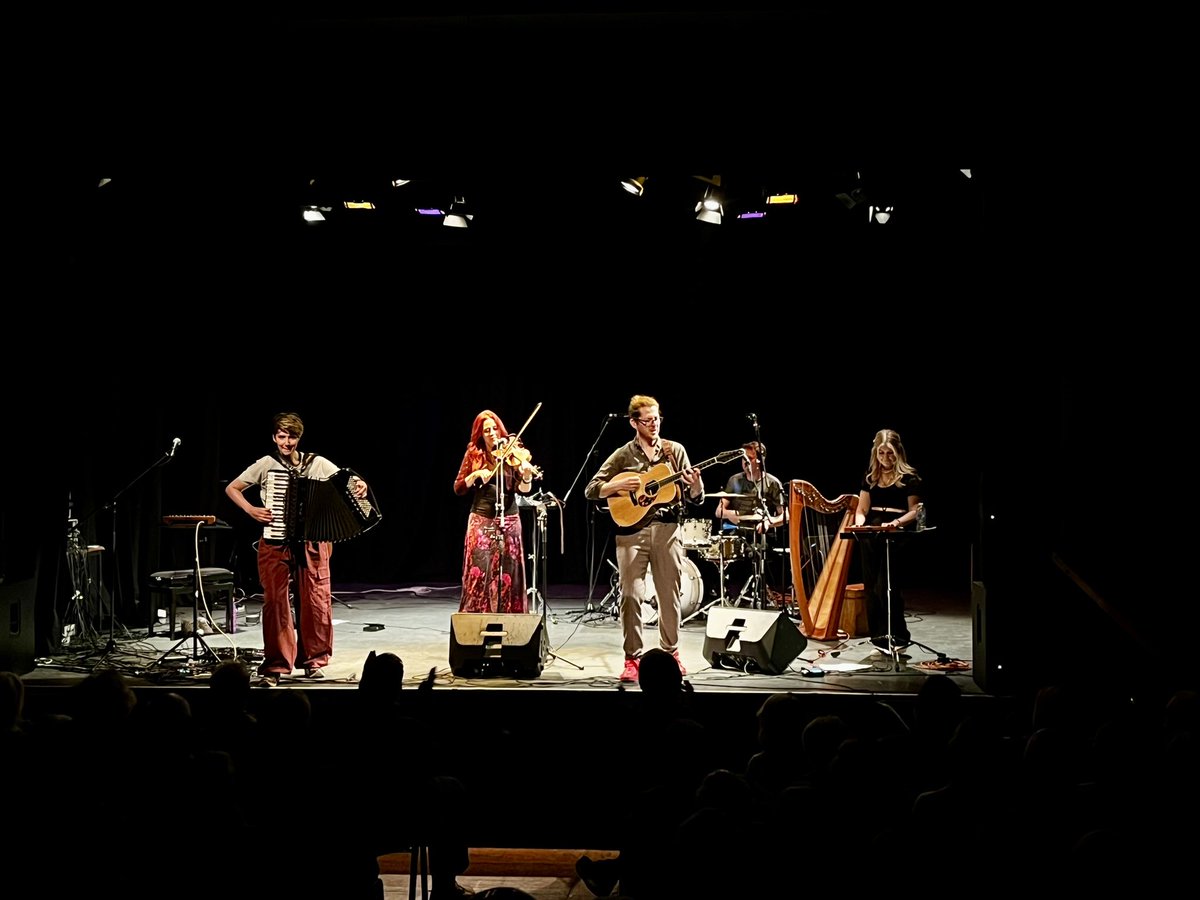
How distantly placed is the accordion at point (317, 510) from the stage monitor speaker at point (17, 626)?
2.06 meters

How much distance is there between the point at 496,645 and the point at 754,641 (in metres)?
1.81

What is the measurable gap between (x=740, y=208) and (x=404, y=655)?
492cm

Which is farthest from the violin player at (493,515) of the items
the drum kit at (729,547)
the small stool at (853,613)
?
the small stool at (853,613)

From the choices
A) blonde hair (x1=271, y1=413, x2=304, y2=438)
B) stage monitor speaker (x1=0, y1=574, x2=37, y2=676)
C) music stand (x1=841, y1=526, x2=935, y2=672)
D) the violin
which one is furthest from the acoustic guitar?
stage monitor speaker (x1=0, y1=574, x2=37, y2=676)

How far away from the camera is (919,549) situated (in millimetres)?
13984

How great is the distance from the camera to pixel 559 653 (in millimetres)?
8969

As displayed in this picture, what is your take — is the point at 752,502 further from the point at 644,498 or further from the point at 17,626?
the point at 17,626

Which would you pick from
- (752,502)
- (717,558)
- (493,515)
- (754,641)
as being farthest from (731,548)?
(493,515)

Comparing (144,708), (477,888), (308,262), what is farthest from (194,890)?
(308,262)

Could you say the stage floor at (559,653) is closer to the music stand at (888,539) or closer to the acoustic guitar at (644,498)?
the music stand at (888,539)

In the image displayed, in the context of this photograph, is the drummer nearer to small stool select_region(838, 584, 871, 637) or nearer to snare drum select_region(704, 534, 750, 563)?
snare drum select_region(704, 534, 750, 563)

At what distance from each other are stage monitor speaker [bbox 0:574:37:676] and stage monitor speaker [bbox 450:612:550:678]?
3.20m

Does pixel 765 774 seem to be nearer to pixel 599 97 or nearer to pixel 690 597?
pixel 599 97

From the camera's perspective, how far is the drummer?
908cm
